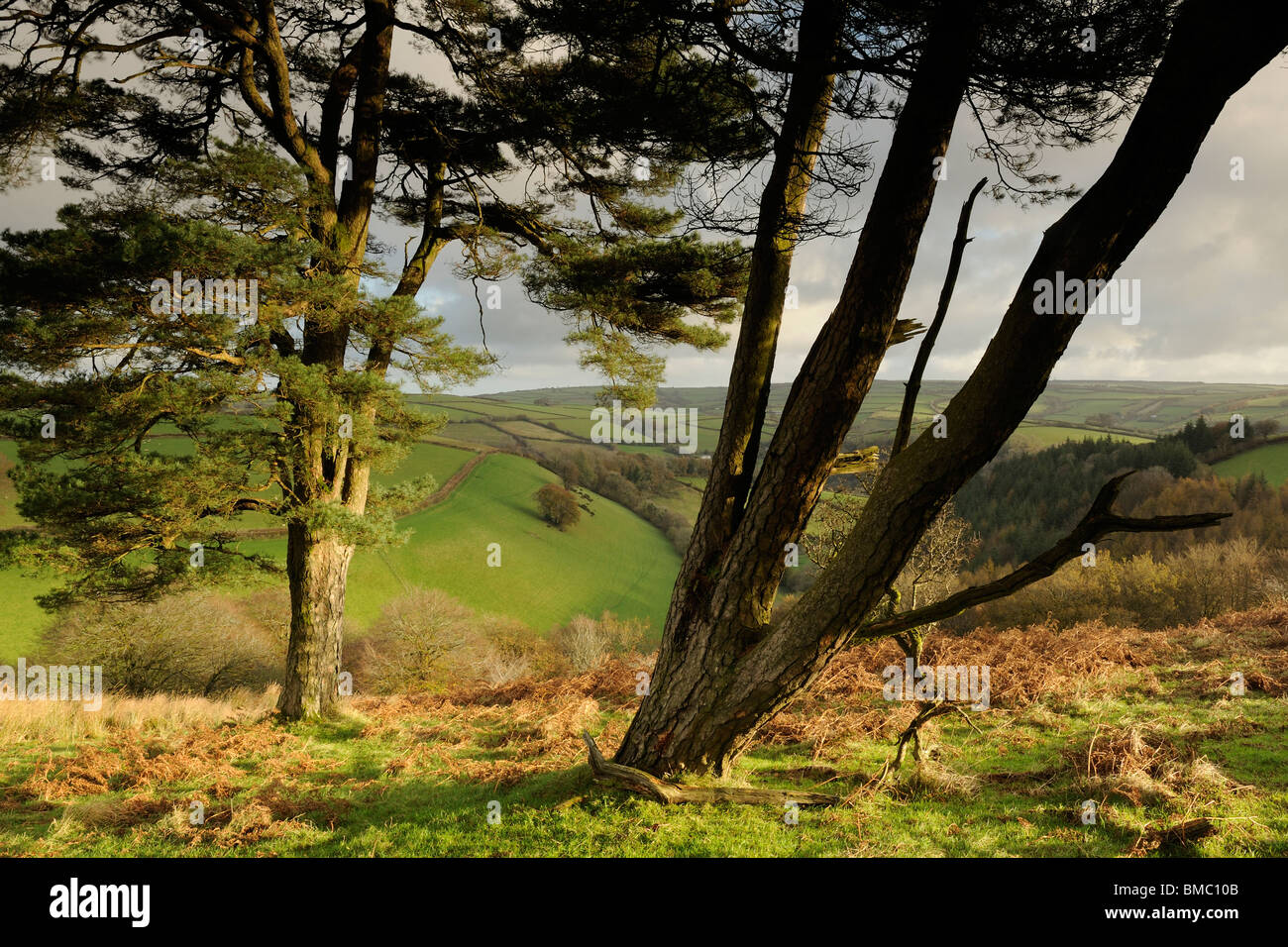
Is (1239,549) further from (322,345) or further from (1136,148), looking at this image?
(322,345)

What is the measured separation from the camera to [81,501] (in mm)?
7758

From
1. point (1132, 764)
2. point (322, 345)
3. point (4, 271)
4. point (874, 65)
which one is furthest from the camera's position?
point (322, 345)

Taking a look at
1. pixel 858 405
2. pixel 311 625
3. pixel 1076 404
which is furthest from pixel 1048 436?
pixel 311 625

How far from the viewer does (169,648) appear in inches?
871

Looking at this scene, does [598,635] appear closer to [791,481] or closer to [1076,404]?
[791,481]

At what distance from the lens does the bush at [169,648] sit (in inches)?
824

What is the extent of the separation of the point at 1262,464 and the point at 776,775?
61.3 m

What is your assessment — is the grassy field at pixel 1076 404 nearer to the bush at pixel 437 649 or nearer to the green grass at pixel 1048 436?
the green grass at pixel 1048 436

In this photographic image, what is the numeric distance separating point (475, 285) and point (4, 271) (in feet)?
19.7

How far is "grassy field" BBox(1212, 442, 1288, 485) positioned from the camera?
43062 millimetres

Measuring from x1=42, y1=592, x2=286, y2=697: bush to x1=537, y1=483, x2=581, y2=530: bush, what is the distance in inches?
1024

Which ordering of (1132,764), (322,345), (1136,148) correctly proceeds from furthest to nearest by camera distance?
(322,345) → (1132,764) → (1136,148)

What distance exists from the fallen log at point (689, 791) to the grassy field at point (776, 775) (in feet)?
0.25
